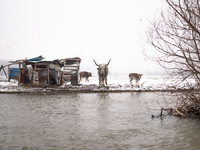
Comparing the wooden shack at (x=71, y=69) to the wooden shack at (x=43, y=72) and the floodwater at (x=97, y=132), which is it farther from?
the floodwater at (x=97, y=132)

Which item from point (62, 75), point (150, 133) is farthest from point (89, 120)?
point (62, 75)

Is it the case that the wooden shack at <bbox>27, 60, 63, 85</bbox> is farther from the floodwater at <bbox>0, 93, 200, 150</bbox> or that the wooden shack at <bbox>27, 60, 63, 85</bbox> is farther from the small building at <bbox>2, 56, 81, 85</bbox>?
the floodwater at <bbox>0, 93, 200, 150</bbox>

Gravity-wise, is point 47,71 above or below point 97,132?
above

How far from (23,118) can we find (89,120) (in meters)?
2.24

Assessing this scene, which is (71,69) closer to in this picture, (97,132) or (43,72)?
(43,72)

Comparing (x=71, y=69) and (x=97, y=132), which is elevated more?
(x=71, y=69)

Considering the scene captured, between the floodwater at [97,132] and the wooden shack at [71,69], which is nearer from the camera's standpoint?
the floodwater at [97,132]

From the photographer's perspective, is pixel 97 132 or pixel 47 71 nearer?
pixel 97 132

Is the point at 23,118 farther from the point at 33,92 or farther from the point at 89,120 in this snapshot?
the point at 33,92

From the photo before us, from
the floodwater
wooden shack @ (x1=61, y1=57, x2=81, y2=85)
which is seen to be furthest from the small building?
the floodwater

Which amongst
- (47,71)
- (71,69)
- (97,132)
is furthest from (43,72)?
(97,132)

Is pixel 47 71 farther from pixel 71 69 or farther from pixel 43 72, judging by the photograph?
pixel 71 69

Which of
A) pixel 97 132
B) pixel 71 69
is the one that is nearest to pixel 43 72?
pixel 71 69

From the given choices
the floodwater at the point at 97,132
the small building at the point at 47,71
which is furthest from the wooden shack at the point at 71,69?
the floodwater at the point at 97,132
